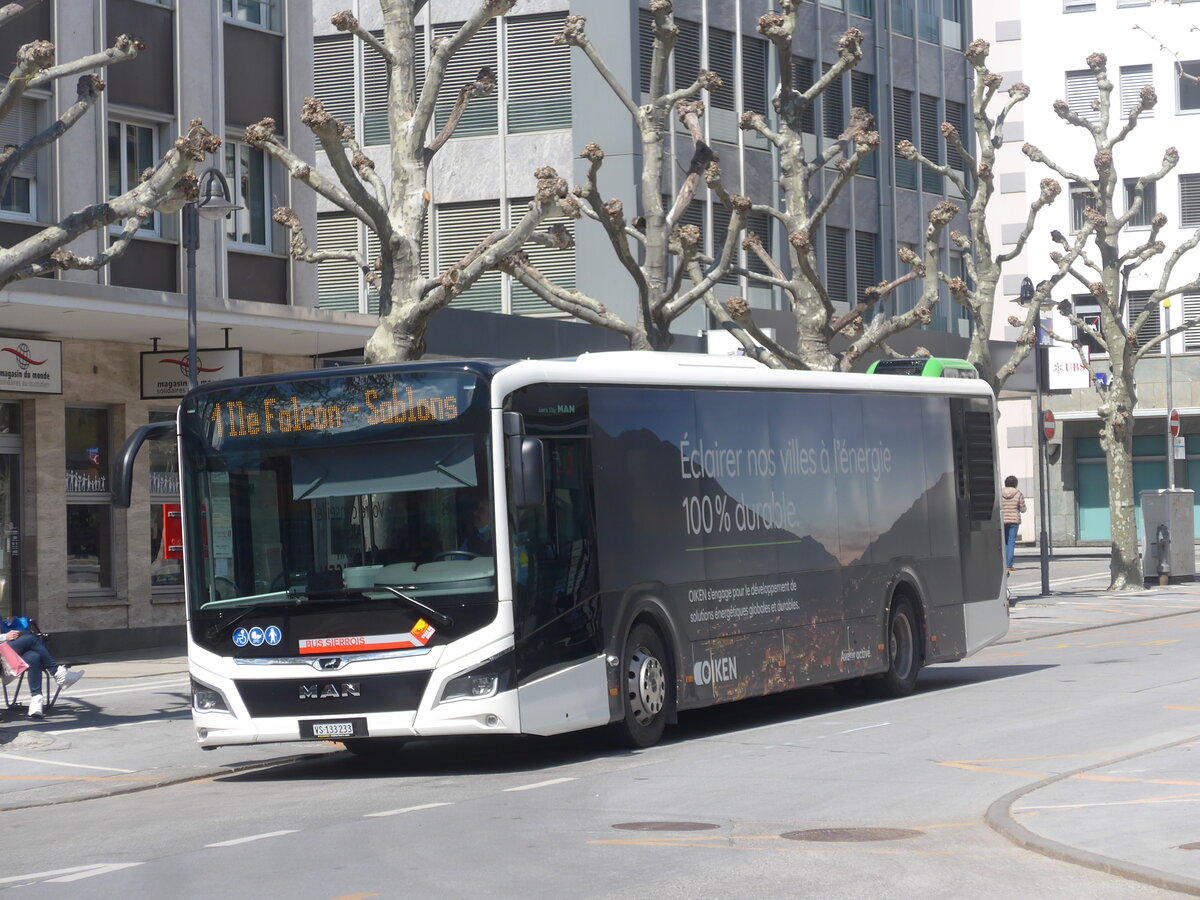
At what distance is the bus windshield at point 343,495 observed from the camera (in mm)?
12758

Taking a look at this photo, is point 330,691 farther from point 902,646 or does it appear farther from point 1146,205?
point 1146,205

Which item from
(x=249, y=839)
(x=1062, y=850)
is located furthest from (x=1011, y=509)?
(x=1062, y=850)

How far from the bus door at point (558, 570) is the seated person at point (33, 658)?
A: 614cm

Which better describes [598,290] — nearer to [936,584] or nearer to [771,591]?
[936,584]

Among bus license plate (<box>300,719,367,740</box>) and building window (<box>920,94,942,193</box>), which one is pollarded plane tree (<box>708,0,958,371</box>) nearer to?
bus license plate (<box>300,719,367,740</box>)

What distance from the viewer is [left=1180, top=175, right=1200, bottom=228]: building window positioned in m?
60.0

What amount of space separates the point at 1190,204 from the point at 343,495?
171 feet

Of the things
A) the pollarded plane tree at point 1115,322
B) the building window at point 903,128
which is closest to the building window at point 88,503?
the pollarded plane tree at point 1115,322

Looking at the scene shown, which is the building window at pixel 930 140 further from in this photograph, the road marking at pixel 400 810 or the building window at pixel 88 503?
the road marking at pixel 400 810

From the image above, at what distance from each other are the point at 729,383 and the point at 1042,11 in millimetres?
51865

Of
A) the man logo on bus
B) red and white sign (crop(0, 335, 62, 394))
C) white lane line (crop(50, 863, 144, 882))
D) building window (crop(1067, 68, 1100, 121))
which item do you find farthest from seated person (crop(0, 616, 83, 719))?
building window (crop(1067, 68, 1100, 121))

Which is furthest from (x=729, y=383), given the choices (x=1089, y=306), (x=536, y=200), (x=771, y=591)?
(x=1089, y=306)

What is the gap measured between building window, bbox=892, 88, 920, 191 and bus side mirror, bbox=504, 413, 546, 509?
114 ft

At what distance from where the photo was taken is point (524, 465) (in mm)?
12562
